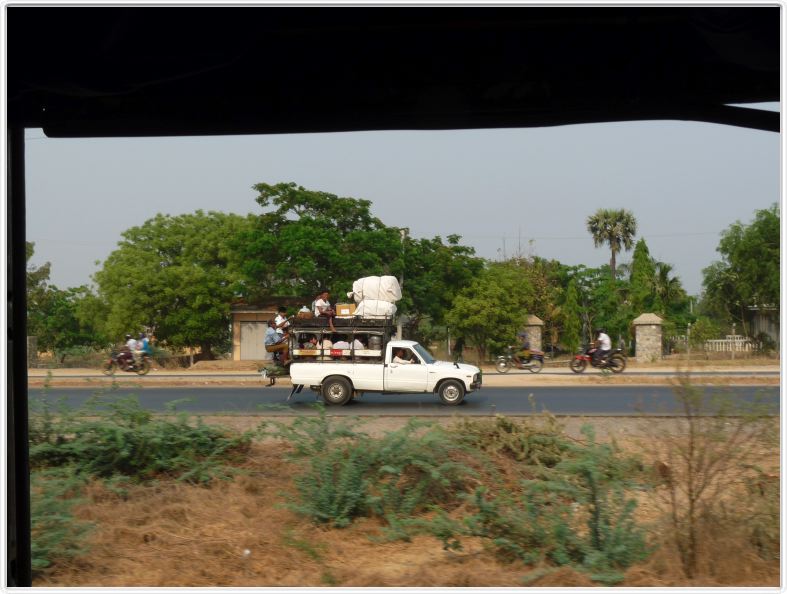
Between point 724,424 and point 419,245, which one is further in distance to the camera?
point 419,245

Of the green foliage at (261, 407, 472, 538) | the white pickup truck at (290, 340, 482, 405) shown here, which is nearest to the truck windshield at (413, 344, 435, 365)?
the white pickup truck at (290, 340, 482, 405)

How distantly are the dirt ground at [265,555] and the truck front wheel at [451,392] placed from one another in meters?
8.45

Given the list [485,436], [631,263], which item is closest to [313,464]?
[485,436]

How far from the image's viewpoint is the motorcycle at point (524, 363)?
2530cm

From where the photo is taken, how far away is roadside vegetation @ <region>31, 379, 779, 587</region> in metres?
4.94

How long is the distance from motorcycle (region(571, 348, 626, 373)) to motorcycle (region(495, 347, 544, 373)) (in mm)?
1283

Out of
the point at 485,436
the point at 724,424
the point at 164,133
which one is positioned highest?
the point at 164,133

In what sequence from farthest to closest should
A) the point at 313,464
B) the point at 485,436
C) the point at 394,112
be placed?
the point at 485,436 < the point at 313,464 < the point at 394,112

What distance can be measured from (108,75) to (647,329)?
27763 mm

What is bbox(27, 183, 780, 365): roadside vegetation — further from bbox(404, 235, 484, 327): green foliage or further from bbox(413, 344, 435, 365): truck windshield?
bbox(413, 344, 435, 365): truck windshield

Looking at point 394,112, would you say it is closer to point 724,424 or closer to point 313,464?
point 724,424

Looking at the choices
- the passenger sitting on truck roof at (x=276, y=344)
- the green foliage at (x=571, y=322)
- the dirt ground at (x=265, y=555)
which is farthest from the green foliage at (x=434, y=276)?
the dirt ground at (x=265, y=555)

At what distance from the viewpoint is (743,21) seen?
Answer: 353 centimetres

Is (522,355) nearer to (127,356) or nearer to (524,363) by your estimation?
(524,363)
